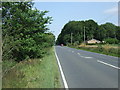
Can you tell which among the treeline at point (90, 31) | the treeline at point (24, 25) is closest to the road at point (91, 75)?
the treeline at point (24, 25)

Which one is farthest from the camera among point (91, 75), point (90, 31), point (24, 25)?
point (90, 31)

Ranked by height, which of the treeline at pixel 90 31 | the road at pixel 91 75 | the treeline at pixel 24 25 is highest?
the treeline at pixel 90 31

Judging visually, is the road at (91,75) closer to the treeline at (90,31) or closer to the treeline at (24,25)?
the treeline at (24,25)

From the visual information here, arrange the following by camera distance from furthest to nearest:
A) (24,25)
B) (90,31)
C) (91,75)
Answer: (90,31) → (24,25) → (91,75)

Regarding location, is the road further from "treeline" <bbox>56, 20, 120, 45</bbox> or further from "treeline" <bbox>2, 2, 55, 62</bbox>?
"treeline" <bbox>56, 20, 120, 45</bbox>

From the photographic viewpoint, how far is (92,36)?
4796 inches

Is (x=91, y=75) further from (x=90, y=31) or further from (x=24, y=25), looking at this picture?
(x=90, y=31)

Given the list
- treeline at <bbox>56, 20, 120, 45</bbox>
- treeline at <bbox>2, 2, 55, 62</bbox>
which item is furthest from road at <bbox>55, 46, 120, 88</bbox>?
treeline at <bbox>56, 20, 120, 45</bbox>

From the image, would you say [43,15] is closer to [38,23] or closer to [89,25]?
[38,23]

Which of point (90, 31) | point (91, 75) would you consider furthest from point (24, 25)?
point (90, 31)

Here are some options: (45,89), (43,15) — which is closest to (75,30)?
(43,15)

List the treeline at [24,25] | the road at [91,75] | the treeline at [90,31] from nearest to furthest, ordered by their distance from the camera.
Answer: the road at [91,75]
the treeline at [24,25]
the treeline at [90,31]

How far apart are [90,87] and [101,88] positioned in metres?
0.44

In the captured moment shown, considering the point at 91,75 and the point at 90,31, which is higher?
the point at 90,31
